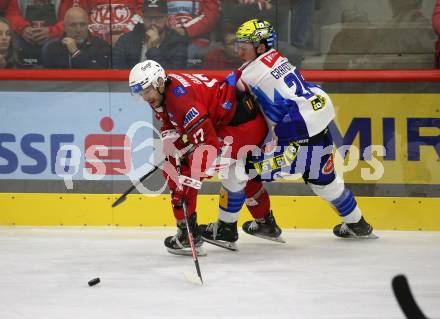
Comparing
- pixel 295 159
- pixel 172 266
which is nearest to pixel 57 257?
pixel 172 266

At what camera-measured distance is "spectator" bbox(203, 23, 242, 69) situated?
5.79m

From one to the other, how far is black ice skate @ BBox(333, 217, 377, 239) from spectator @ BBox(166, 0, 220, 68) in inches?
53.2

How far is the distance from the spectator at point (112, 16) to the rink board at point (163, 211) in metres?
1.01

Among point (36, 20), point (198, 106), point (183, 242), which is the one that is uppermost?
point (36, 20)

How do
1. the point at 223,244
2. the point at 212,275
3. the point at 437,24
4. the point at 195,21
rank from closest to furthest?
the point at 212,275 → the point at 223,244 → the point at 437,24 → the point at 195,21

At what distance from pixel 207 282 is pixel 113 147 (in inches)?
65.3

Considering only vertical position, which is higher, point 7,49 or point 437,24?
point 437,24

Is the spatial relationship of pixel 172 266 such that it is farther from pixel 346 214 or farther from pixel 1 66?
pixel 1 66

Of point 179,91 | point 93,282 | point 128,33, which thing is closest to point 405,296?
point 93,282

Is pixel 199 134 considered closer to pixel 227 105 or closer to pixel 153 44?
pixel 227 105

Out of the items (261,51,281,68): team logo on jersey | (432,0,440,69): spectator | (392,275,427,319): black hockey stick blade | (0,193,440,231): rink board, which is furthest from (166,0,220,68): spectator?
(392,275,427,319): black hockey stick blade

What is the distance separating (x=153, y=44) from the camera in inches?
229

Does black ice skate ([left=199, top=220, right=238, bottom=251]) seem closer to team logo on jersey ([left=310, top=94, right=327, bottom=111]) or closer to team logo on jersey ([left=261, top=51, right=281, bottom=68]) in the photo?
team logo on jersey ([left=310, top=94, right=327, bottom=111])

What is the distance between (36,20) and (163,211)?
142cm
